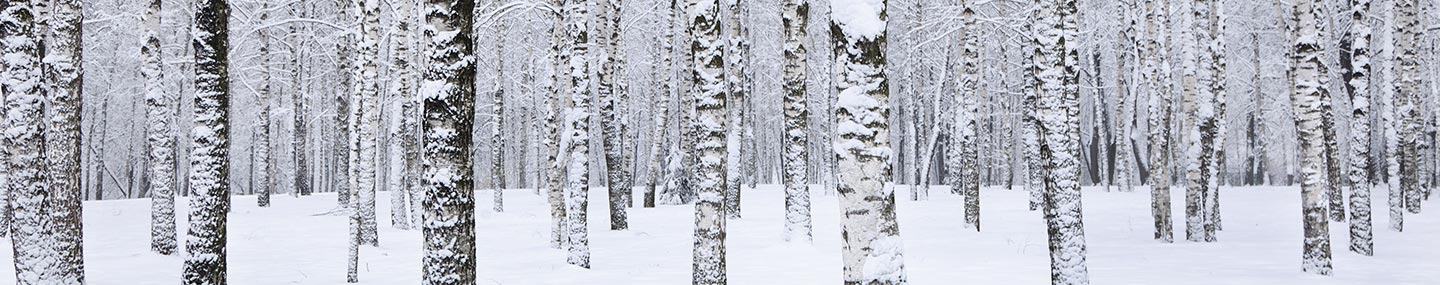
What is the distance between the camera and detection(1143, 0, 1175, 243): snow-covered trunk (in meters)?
15.2

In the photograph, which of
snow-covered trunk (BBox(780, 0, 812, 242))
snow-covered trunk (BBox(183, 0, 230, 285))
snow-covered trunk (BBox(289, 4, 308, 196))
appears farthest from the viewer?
snow-covered trunk (BBox(289, 4, 308, 196))

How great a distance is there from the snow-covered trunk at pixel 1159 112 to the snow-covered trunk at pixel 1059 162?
6.63 meters

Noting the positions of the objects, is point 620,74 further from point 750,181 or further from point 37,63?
point 37,63

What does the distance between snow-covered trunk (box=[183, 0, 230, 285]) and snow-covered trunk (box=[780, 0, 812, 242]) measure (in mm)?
5480

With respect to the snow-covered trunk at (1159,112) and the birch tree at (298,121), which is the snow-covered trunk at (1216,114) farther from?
the birch tree at (298,121)

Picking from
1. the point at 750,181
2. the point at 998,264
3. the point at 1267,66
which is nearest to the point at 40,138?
the point at 998,264

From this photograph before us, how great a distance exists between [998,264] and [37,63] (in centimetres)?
1114

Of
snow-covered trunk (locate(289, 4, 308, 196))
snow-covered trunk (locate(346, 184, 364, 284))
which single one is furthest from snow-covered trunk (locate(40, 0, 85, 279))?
snow-covered trunk (locate(289, 4, 308, 196))

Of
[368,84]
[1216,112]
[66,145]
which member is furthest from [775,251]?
[66,145]

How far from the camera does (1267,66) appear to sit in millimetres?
38875

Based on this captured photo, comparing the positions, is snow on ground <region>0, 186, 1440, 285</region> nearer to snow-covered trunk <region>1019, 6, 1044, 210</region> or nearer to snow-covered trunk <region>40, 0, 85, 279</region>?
snow-covered trunk <region>1019, 6, 1044, 210</region>

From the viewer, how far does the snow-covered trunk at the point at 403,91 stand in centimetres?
1454

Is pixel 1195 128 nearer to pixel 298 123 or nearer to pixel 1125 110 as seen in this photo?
pixel 1125 110

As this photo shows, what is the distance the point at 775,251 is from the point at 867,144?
8538 millimetres
